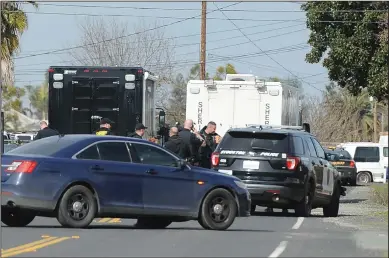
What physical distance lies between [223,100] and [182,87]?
2785 cm

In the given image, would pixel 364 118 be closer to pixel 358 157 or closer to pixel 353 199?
pixel 358 157

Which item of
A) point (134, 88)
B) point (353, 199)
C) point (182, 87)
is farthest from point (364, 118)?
point (134, 88)

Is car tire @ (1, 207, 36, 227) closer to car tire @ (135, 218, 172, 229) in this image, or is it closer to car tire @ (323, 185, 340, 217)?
car tire @ (135, 218, 172, 229)

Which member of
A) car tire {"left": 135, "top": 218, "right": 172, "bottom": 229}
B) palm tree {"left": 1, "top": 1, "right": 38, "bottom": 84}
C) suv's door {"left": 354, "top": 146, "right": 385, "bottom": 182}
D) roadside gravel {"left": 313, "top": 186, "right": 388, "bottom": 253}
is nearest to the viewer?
roadside gravel {"left": 313, "top": 186, "right": 388, "bottom": 253}

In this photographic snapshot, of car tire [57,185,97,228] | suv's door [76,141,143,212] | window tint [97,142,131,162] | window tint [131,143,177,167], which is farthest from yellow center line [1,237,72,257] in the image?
window tint [131,143,177,167]

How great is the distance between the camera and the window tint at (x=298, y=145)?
19.3 metres

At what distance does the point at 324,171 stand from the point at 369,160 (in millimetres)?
23332

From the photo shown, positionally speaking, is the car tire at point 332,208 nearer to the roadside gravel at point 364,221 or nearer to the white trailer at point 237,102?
the roadside gravel at point 364,221

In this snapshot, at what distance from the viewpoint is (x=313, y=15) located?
25547 mm

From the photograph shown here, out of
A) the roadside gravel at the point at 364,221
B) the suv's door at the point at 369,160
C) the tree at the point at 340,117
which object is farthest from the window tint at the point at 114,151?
the tree at the point at 340,117

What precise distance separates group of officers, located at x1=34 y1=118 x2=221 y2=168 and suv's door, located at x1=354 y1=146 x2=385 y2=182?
22.2 meters

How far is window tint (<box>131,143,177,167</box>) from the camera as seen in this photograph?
1577 centimetres

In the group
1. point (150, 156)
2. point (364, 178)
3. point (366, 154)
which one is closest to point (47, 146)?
point (150, 156)

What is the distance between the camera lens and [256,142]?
19.3 m
